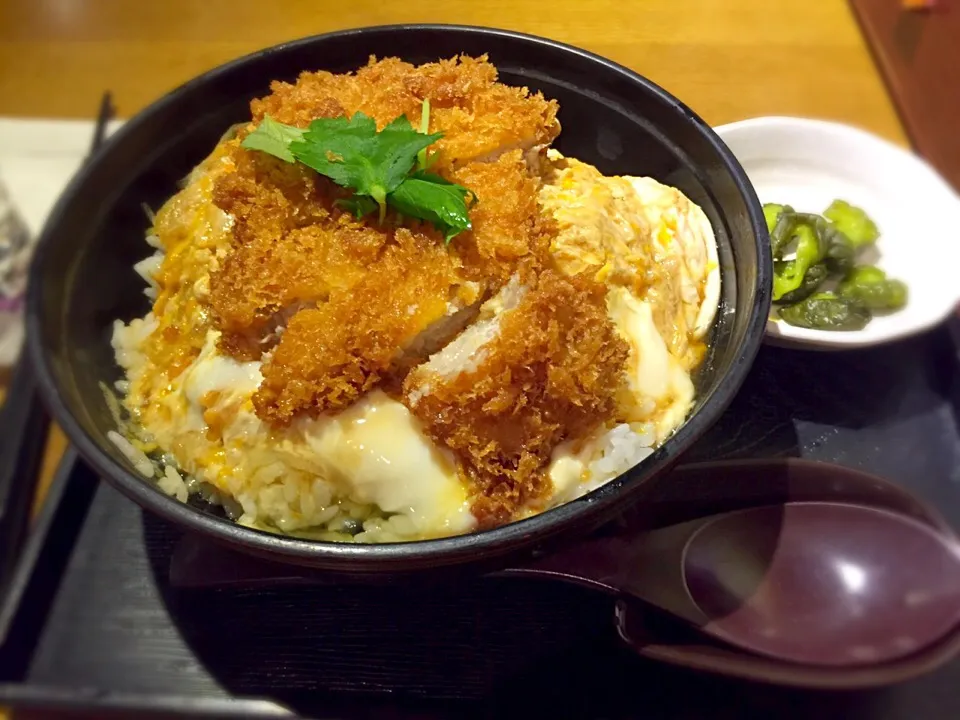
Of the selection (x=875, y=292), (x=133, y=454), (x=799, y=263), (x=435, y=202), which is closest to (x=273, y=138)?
(x=435, y=202)

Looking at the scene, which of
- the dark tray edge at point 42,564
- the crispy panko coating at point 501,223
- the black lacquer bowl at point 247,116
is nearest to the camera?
the black lacquer bowl at point 247,116

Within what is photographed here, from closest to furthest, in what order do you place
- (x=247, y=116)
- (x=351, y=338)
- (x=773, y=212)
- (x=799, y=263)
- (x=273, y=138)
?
1. (x=351, y=338)
2. (x=273, y=138)
3. (x=247, y=116)
4. (x=799, y=263)
5. (x=773, y=212)

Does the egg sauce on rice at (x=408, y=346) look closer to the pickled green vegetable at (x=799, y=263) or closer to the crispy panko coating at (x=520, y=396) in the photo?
the crispy panko coating at (x=520, y=396)

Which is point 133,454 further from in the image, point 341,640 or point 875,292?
point 875,292

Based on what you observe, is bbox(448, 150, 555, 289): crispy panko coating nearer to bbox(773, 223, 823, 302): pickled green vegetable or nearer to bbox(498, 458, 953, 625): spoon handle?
bbox(498, 458, 953, 625): spoon handle

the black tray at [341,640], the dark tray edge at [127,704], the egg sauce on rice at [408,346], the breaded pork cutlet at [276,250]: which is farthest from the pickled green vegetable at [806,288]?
the dark tray edge at [127,704]

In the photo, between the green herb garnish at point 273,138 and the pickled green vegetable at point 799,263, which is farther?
the pickled green vegetable at point 799,263

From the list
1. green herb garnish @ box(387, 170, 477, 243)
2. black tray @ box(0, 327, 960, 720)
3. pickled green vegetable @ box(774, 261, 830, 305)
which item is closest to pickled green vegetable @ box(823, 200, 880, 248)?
pickled green vegetable @ box(774, 261, 830, 305)
